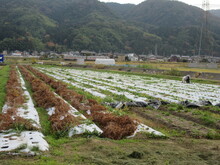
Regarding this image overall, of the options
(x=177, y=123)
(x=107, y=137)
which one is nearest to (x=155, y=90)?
(x=177, y=123)

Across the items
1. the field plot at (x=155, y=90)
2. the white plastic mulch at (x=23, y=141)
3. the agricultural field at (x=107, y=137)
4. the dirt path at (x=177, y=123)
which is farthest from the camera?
the field plot at (x=155, y=90)

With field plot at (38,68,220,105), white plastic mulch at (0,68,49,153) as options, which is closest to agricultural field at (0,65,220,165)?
white plastic mulch at (0,68,49,153)

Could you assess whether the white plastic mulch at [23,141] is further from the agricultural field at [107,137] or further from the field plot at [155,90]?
the field plot at [155,90]

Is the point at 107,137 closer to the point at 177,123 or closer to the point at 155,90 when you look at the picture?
the point at 177,123

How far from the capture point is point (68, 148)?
18.8 feet

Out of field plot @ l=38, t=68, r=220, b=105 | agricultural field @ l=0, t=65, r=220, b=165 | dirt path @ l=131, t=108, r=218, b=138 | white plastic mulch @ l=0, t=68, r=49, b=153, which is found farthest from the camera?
field plot @ l=38, t=68, r=220, b=105

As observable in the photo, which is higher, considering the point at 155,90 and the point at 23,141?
the point at 23,141

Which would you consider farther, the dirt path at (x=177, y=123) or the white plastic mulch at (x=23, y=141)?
the dirt path at (x=177, y=123)

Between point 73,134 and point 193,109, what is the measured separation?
644 cm

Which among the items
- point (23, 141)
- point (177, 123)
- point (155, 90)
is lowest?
point (177, 123)


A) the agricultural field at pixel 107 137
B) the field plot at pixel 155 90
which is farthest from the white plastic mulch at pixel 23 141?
the field plot at pixel 155 90

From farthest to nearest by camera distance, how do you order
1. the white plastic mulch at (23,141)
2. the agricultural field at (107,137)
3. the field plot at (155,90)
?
1. the field plot at (155,90)
2. the white plastic mulch at (23,141)
3. the agricultural field at (107,137)

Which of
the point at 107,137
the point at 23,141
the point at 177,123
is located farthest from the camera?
the point at 177,123

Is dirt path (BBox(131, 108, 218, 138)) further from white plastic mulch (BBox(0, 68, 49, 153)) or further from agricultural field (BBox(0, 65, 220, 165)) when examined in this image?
white plastic mulch (BBox(0, 68, 49, 153))
